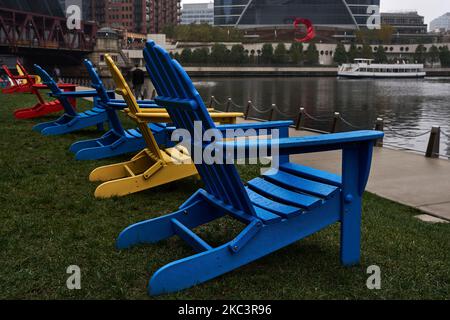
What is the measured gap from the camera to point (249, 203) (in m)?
3.23

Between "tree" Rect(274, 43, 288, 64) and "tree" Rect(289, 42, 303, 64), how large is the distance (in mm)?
1487

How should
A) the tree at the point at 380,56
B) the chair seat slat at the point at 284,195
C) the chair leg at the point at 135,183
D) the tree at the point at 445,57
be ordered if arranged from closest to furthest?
the chair seat slat at the point at 284,195
the chair leg at the point at 135,183
the tree at the point at 380,56
the tree at the point at 445,57

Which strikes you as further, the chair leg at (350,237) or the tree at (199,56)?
the tree at (199,56)

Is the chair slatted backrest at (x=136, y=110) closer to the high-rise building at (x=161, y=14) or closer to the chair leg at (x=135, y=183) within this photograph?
the chair leg at (x=135, y=183)

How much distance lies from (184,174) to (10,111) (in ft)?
35.5

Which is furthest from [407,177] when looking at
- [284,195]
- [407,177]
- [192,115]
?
[192,115]

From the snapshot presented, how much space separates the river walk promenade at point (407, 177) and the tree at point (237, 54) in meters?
103

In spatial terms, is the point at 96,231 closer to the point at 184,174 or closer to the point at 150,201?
the point at 150,201

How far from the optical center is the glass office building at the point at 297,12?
5349 inches

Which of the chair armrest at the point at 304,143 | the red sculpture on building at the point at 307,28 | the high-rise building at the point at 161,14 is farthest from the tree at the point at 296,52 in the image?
the chair armrest at the point at 304,143

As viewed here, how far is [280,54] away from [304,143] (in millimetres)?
112719

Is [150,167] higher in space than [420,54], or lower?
→ lower

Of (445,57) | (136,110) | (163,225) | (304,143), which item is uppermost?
(445,57)

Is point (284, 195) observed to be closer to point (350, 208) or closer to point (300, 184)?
point (300, 184)
